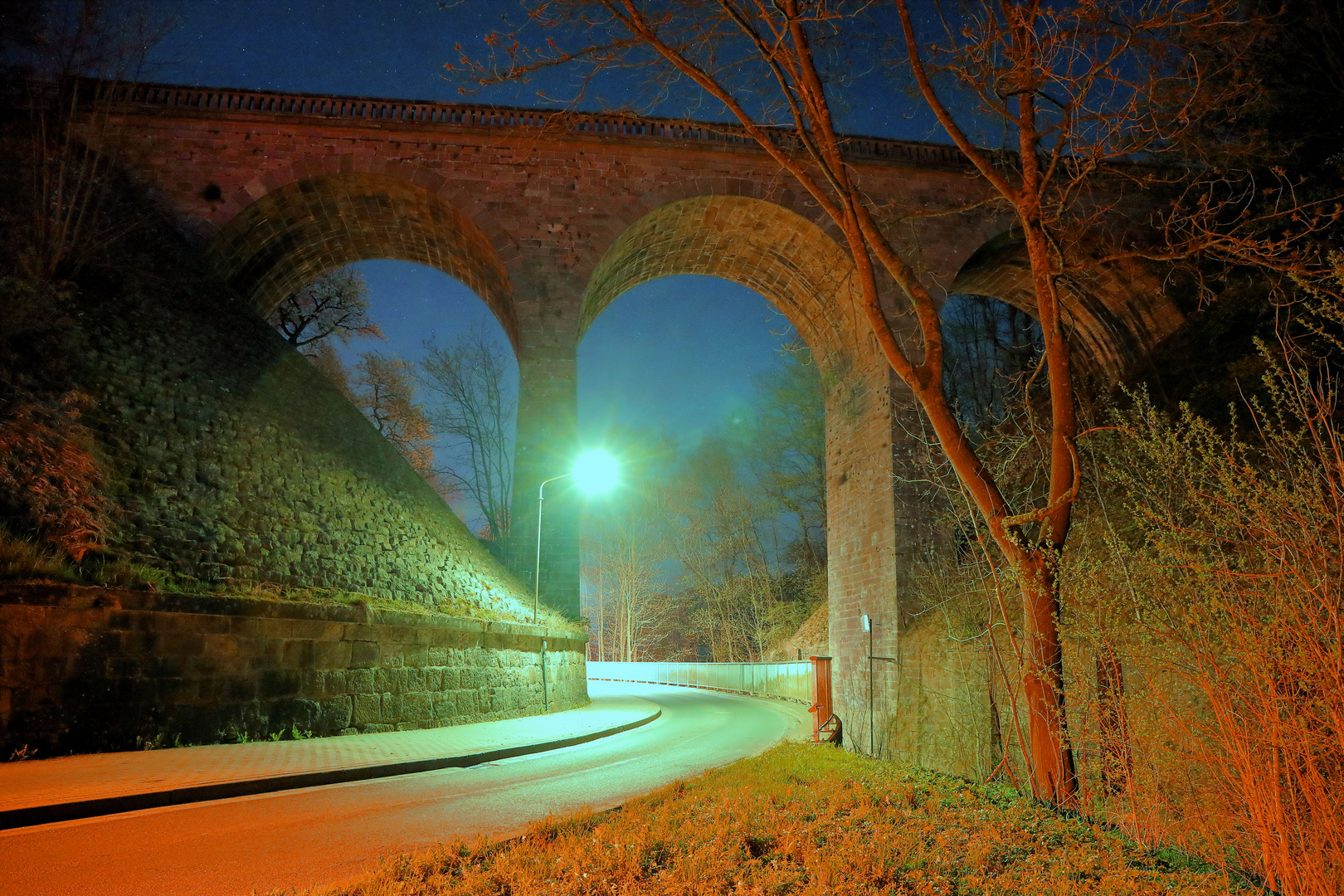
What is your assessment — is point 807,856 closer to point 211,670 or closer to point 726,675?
point 211,670

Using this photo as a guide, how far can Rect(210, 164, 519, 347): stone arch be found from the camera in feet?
51.5

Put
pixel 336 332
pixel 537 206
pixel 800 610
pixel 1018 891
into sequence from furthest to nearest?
pixel 800 610, pixel 336 332, pixel 537 206, pixel 1018 891

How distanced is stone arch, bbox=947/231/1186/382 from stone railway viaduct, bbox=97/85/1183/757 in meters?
0.10

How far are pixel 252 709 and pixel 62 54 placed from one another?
13.8m

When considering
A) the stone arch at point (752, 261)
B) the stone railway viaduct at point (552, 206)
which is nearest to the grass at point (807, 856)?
the stone railway viaduct at point (552, 206)

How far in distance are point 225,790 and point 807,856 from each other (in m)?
5.24

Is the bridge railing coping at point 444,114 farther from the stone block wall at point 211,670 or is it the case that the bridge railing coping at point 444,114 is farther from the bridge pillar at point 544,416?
the stone block wall at point 211,670

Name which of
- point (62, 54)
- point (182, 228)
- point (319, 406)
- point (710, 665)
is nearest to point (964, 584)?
point (319, 406)

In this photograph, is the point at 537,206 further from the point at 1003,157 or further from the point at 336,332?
the point at 336,332

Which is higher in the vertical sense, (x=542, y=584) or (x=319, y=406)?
(x=319, y=406)

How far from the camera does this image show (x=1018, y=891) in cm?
318

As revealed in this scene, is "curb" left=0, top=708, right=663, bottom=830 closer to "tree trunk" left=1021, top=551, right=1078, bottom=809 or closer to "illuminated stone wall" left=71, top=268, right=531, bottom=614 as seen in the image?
"illuminated stone wall" left=71, top=268, right=531, bottom=614

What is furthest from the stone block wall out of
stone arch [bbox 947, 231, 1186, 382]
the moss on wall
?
stone arch [bbox 947, 231, 1186, 382]

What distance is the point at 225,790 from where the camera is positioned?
21.1 ft
